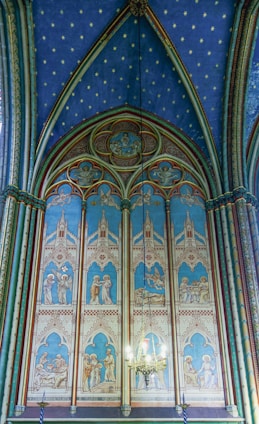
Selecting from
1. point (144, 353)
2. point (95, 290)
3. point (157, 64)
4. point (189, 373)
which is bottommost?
point (189, 373)

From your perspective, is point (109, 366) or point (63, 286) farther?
point (63, 286)

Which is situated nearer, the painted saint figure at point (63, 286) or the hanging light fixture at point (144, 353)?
the hanging light fixture at point (144, 353)

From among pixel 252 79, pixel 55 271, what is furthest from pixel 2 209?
pixel 252 79

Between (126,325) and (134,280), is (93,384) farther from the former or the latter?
(134,280)

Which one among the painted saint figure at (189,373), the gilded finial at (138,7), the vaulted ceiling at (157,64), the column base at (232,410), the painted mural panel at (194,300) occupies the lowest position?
the column base at (232,410)

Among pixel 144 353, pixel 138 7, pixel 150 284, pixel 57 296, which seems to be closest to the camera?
pixel 144 353

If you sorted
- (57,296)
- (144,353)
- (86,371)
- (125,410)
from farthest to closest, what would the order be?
→ (57,296)
(86,371)
(125,410)
(144,353)

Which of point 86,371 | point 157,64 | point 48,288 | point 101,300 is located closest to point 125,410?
point 86,371

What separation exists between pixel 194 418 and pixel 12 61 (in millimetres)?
11023

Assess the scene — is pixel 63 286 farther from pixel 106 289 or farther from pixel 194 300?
pixel 194 300

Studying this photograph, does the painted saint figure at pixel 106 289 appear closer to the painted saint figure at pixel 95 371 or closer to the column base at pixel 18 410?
the painted saint figure at pixel 95 371

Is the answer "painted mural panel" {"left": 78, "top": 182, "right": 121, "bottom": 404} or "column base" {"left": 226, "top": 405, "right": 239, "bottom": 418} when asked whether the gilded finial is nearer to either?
"painted mural panel" {"left": 78, "top": 182, "right": 121, "bottom": 404}

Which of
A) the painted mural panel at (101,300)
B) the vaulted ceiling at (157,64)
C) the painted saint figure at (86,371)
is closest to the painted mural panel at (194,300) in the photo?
the painted mural panel at (101,300)

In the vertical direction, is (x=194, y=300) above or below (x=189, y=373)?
above
